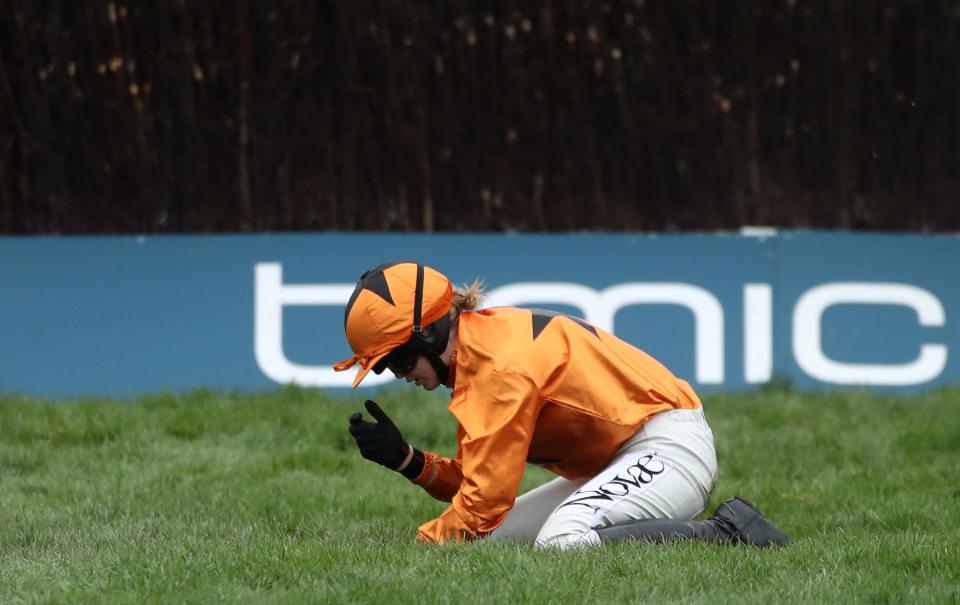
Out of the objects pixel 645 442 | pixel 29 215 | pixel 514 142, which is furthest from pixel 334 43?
pixel 645 442

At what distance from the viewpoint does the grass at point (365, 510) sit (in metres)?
4.87

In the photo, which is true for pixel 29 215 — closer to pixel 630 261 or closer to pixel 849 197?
pixel 630 261

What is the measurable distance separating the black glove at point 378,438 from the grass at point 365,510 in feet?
1.19

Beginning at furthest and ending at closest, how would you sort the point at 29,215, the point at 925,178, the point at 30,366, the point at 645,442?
the point at 925,178 < the point at 29,215 < the point at 30,366 < the point at 645,442

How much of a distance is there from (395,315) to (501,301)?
4.14m

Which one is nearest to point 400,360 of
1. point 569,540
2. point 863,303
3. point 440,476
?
point 440,476

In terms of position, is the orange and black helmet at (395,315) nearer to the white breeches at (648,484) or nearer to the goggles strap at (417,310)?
the goggles strap at (417,310)

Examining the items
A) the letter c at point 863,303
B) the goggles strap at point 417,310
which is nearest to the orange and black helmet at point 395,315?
the goggles strap at point 417,310

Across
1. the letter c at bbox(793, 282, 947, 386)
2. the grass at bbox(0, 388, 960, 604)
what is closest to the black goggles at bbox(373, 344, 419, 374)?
the grass at bbox(0, 388, 960, 604)

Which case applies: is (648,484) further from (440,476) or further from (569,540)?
(440,476)

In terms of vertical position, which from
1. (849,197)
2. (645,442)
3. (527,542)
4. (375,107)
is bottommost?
(527,542)

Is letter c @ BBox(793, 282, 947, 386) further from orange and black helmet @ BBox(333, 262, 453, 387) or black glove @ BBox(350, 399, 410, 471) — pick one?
orange and black helmet @ BBox(333, 262, 453, 387)

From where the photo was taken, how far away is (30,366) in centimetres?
917

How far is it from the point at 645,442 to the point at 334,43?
496cm
